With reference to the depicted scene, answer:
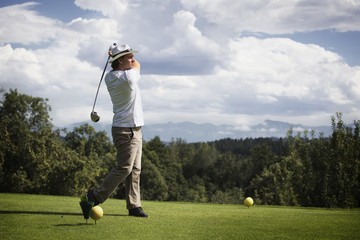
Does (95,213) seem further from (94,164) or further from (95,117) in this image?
(94,164)

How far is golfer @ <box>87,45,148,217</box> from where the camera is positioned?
21.3 feet

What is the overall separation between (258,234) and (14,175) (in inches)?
712

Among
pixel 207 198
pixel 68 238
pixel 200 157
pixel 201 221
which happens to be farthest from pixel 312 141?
pixel 200 157

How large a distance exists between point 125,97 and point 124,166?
1.27 meters

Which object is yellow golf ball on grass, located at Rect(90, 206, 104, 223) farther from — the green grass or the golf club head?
the golf club head

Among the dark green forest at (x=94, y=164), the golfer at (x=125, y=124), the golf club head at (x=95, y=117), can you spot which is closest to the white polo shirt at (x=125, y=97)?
the golfer at (x=125, y=124)

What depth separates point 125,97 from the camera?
673 centimetres

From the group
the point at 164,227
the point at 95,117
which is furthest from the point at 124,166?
the point at 164,227

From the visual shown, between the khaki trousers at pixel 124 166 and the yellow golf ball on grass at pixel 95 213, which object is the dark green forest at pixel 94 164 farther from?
the yellow golf ball on grass at pixel 95 213

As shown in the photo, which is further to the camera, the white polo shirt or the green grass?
the white polo shirt

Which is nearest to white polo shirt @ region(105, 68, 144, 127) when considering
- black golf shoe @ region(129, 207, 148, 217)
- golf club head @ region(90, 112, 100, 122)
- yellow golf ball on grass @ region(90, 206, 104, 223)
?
golf club head @ region(90, 112, 100, 122)

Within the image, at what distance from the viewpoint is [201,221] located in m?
6.16

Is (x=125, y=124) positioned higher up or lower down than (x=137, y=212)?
higher up

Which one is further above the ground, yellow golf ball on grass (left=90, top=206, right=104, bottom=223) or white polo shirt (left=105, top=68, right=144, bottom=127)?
white polo shirt (left=105, top=68, right=144, bottom=127)
